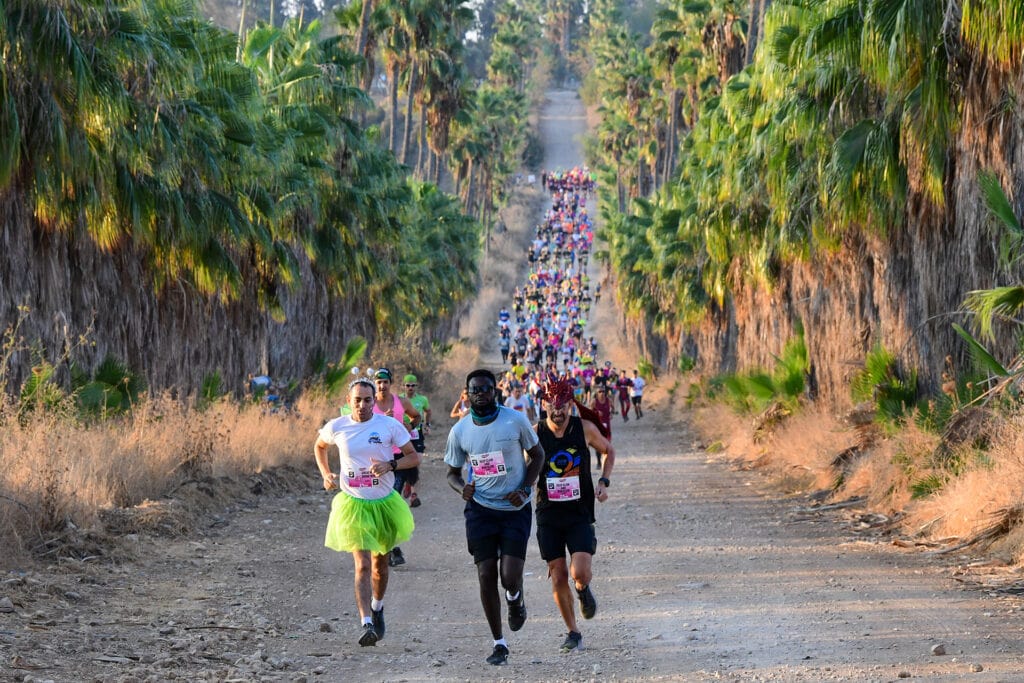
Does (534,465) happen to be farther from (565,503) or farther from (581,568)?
(581,568)

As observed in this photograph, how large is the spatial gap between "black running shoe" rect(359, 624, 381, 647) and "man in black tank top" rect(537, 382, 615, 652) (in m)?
1.25

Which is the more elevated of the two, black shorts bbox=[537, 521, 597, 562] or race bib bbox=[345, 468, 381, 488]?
race bib bbox=[345, 468, 381, 488]

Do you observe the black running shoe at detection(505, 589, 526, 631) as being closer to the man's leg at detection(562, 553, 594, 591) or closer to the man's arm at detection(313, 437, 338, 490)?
the man's leg at detection(562, 553, 594, 591)

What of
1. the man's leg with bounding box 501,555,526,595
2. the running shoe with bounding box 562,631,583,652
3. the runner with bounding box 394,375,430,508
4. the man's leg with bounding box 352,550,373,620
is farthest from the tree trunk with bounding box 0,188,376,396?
the running shoe with bounding box 562,631,583,652

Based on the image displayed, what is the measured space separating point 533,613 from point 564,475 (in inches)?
76.7

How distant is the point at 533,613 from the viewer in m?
9.86

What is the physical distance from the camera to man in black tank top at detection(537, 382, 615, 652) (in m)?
8.35

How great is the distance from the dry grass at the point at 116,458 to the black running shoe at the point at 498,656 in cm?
432

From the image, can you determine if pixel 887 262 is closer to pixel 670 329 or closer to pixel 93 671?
pixel 93 671

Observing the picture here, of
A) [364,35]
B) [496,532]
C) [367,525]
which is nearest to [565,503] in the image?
[496,532]

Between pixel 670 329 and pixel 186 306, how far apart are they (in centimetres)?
3332

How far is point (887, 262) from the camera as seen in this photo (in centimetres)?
1786

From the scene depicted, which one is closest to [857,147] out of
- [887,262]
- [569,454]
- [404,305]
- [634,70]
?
[887,262]

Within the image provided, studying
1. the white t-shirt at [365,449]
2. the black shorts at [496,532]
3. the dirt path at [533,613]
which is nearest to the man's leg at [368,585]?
the dirt path at [533,613]
